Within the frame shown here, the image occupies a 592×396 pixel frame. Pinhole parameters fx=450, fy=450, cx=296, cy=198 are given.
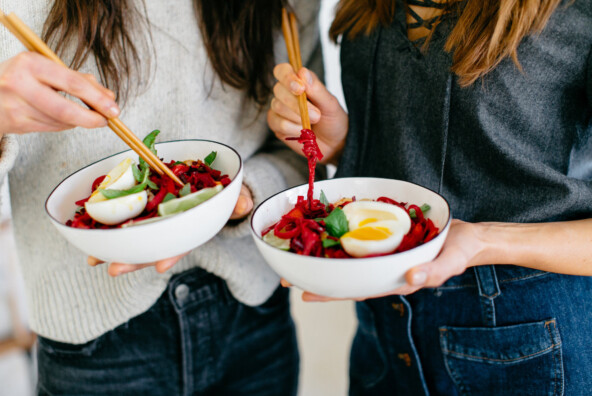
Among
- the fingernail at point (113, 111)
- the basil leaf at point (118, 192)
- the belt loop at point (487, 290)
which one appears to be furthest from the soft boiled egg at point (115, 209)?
the belt loop at point (487, 290)

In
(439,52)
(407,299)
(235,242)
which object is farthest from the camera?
(235,242)

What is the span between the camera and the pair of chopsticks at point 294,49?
0.96 metres

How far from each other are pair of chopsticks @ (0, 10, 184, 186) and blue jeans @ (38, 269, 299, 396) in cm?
39

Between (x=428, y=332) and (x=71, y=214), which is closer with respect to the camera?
(x=71, y=214)

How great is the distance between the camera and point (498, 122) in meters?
0.94

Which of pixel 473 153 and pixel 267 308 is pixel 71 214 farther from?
pixel 473 153

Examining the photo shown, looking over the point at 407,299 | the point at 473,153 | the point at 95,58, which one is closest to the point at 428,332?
the point at 407,299

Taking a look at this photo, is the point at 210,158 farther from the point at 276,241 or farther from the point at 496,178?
the point at 496,178

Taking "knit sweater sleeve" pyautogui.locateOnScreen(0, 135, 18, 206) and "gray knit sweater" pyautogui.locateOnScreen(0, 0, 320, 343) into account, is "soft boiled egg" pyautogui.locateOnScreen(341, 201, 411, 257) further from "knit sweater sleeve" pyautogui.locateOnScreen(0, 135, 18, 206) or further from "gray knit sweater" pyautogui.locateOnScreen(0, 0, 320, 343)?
"knit sweater sleeve" pyautogui.locateOnScreen(0, 135, 18, 206)

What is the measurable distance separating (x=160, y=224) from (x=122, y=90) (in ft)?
1.51

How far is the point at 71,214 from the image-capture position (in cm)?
89

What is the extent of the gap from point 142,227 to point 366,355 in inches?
33.2

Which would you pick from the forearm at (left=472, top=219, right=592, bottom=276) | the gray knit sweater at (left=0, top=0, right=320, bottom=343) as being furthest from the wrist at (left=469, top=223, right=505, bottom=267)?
the gray knit sweater at (left=0, top=0, right=320, bottom=343)

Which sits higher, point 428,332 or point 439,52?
point 439,52
